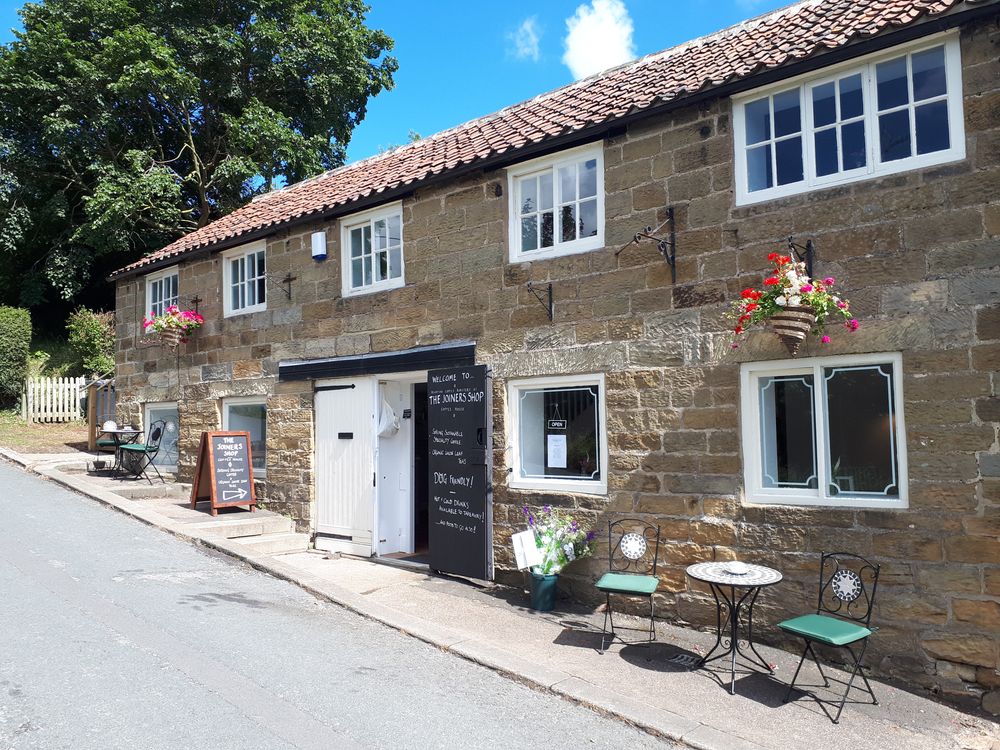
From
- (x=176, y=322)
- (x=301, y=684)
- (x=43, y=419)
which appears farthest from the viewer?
(x=43, y=419)

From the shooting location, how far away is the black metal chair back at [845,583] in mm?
5527

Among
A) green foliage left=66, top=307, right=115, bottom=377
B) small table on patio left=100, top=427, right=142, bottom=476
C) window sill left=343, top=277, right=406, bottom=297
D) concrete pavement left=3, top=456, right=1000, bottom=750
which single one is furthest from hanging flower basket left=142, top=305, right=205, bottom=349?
green foliage left=66, top=307, right=115, bottom=377

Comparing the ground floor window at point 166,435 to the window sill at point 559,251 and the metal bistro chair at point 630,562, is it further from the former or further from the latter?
the metal bistro chair at point 630,562

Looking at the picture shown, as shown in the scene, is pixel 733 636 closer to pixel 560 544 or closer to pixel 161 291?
pixel 560 544

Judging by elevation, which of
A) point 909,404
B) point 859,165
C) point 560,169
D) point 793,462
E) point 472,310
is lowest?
point 793,462

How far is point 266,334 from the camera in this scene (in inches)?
441

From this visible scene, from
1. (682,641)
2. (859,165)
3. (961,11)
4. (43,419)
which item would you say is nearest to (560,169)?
(859,165)

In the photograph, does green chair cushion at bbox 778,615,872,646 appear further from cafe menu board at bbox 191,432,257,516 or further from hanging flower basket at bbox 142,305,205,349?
hanging flower basket at bbox 142,305,205,349

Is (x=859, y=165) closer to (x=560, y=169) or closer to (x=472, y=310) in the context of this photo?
(x=560, y=169)

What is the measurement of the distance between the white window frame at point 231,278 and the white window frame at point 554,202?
4.73m

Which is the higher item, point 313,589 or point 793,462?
point 793,462

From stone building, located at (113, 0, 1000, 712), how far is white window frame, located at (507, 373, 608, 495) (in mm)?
31

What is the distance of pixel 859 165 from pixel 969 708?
13.4 feet

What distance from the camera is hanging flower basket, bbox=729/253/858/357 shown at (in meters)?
5.66
